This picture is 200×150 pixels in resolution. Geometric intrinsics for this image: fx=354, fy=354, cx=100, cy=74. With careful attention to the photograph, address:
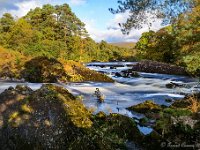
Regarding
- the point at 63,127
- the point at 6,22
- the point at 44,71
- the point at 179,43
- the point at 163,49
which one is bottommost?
the point at 44,71

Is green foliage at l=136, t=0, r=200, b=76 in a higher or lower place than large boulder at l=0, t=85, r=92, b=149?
higher

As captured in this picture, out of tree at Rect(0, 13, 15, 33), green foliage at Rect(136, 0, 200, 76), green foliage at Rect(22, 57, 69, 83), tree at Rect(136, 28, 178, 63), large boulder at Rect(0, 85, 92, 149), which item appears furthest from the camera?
tree at Rect(0, 13, 15, 33)

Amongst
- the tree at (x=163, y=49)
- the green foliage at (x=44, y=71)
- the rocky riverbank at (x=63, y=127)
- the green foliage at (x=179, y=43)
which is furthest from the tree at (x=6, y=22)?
the rocky riverbank at (x=63, y=127)

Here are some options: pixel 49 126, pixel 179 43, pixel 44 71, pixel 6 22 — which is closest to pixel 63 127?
pixel 49 126

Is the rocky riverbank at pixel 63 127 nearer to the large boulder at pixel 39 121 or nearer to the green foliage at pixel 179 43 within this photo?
the large boulder at pixel 39 121

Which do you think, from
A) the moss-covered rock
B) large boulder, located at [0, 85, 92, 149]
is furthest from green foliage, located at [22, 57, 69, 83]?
large boulder, located at [0, 85, 92, 149]

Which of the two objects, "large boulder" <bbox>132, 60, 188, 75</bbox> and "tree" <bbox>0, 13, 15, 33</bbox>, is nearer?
"large boulder" <bbox>132, 60, 188, 75</bbox>

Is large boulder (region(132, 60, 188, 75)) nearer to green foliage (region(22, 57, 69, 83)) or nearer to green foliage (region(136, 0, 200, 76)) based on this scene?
green foliage (region(136, 0, 200, 76))

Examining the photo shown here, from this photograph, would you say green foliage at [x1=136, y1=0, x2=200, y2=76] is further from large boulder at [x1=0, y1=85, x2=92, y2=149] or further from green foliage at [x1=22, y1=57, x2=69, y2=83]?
green foliage at [x1=22, y1=57, x2=69, y2=83]

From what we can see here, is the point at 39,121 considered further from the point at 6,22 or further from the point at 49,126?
the point at 6,22

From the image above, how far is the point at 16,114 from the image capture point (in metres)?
9.52

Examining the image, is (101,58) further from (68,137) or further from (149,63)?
(68,137)

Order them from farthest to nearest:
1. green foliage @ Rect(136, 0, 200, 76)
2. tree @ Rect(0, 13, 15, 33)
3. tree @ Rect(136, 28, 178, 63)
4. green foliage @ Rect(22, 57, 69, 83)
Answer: tree @ Rect(0, 13, 15, 33)
tree @ Rect(136, 28, 178, 63)
green foliage @ Rect(22, 57, 69, 83)
green foliage @ Rect(136, 0, 200, 76)

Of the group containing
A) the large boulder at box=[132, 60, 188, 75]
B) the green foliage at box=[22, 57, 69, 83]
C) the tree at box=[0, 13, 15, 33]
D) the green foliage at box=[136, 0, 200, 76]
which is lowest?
the large boulder at box=[132, 60, 188, 75]
